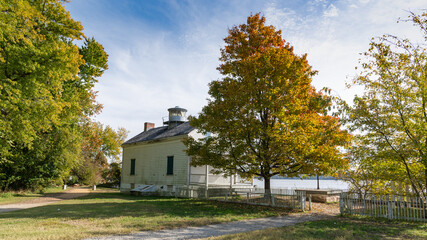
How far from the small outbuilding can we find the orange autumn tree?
453 centimetres

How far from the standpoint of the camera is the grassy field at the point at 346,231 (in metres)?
7.84

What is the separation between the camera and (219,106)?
51.2 ft

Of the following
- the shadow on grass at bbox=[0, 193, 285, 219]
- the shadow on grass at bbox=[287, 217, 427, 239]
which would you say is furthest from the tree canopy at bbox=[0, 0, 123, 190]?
the shadow on grass at bbox=[287, 217, 427, 239]

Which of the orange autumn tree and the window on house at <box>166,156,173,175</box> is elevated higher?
the orange autumn tree

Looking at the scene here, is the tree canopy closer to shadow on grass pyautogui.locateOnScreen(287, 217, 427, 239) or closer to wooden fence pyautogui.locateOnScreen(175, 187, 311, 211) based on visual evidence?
wooden fence pyautogui.locateOnScreen(175, 187, 311, 211)

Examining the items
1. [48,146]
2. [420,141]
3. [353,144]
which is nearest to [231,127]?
[353,144]

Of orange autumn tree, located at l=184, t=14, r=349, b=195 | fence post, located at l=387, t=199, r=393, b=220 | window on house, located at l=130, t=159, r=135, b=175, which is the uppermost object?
orange autumn tree, located at l=184, t=14, r=349, b=195

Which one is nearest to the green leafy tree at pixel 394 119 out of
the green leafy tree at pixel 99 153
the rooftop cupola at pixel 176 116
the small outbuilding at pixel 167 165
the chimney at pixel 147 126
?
the small outbuilding at pixel 167 165

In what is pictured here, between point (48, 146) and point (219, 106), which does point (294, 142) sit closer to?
point (219, 106)

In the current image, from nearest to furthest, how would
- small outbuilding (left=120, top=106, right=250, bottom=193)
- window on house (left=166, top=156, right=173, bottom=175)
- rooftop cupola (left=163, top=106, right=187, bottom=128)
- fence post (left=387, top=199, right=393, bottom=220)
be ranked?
1. fence post (left=387, top=199, right=393, bottom=220)
2. small outbuilding (left=120, top=106, right=250, bottom=193)
3. window on house (left=166, top=156, right=173, bottom=175)
4. rooftop cupola (left=163, top=106, right=187, bottom=128)

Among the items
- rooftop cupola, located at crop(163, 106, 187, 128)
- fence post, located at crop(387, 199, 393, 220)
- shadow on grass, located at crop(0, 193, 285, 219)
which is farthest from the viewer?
rooftop cupola, located at crop(163, 106, 187, 128)

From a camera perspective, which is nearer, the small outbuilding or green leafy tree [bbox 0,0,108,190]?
green leafy tree [bbox 0,0,108,190]

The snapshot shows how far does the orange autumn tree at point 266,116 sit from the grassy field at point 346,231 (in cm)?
349

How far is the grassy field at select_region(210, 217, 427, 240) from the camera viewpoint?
7.84m
